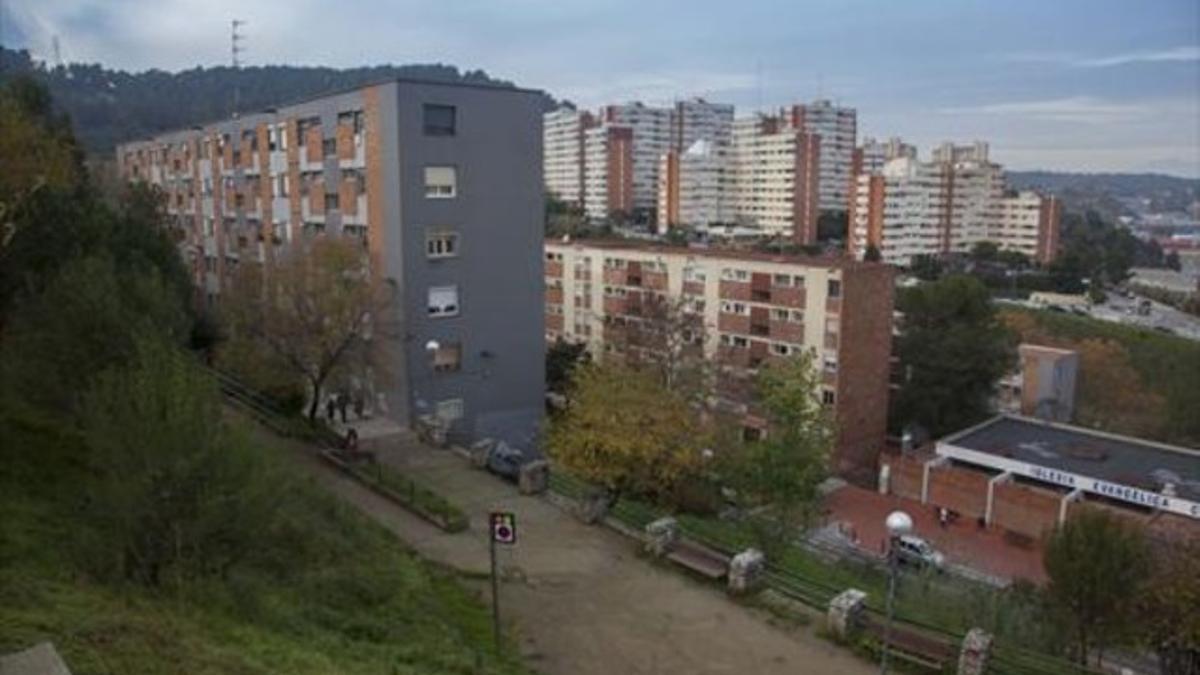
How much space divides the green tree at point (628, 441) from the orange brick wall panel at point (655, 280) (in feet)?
97.6

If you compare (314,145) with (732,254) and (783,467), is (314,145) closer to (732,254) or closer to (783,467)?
(732,254)

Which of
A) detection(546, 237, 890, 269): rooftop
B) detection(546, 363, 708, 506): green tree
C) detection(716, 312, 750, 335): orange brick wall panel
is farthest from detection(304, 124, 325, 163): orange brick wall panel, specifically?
detection(716, 312, 750, 335): orange brick wall panel

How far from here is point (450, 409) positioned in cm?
3145

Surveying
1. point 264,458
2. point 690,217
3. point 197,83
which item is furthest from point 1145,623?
point 197,83

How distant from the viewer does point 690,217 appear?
108875mm

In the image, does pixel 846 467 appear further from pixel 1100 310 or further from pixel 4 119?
pixel 1100 310

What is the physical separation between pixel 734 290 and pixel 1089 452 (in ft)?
53.0

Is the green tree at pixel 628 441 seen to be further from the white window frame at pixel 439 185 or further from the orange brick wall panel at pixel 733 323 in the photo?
the orange brick wall panel at pixel 733 323

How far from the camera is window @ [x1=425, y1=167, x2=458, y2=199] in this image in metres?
30.0

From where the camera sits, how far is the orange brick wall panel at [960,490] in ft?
124

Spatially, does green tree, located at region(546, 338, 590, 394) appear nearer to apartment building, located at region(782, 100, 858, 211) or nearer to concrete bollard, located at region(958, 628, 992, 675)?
concrete bollard, located at region(958, 628, 992, 675)

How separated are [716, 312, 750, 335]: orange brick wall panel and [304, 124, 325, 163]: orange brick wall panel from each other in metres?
20.4

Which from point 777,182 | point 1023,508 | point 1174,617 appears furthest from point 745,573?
point 777,182

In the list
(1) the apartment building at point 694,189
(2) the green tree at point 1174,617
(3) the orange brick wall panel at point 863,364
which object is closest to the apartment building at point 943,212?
(1) the apartment building at point 694,189
